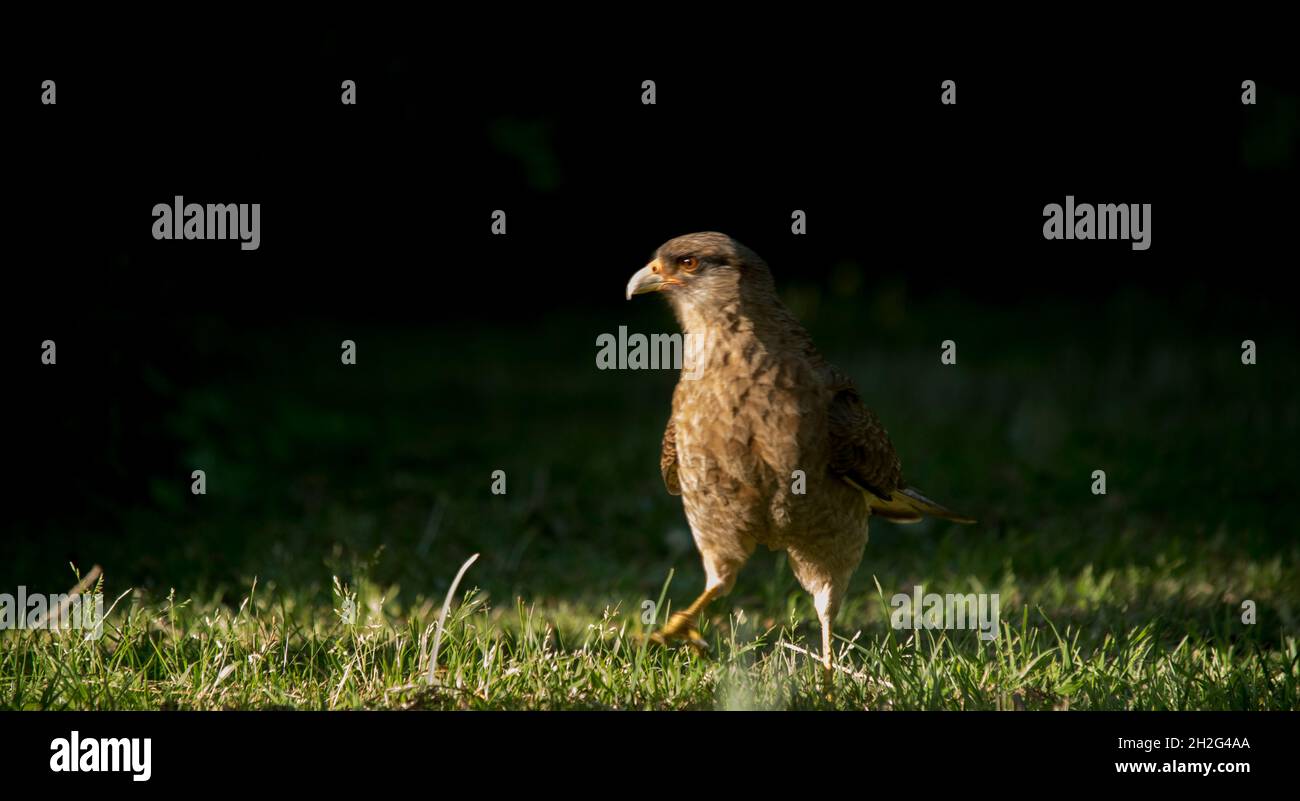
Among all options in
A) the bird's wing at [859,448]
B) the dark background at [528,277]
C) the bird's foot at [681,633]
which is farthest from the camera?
the dark background at [528,277]

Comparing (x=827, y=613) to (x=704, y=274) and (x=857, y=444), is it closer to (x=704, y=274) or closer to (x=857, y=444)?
(x=857, y=444)

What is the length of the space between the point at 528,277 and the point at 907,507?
7535 mm

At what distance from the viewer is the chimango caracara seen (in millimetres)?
4105

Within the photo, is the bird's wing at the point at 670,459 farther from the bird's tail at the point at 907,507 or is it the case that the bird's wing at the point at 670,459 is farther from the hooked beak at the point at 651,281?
the bird's tail at the point at 907,507

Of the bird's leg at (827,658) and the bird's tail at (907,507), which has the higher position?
the bird's tail at (907,507)

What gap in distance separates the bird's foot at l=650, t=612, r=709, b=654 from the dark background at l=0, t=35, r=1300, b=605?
1302mm

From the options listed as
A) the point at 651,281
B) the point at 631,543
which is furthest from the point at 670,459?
the point at 631,543

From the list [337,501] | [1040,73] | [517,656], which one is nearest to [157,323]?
[337,501]

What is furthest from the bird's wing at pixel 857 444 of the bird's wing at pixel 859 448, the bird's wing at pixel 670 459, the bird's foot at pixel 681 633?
the bird's foot at pixel 681 633

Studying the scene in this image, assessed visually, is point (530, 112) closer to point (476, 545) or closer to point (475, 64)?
point (475, 64)

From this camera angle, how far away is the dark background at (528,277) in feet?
19.5

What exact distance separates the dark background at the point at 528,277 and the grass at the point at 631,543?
49 millimetres

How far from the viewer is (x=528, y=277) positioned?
11945 millimetres
